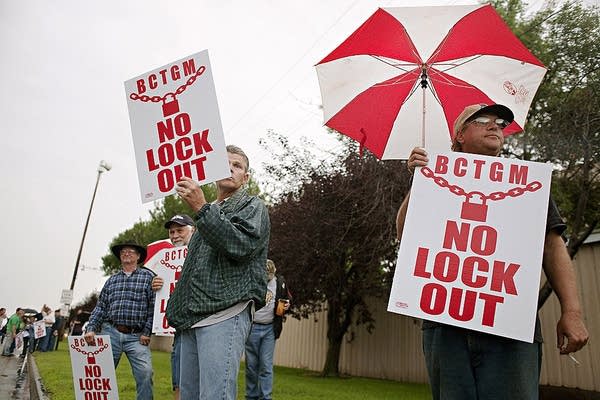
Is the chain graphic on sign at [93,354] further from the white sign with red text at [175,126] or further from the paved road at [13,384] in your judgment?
the paved road at [13,384]

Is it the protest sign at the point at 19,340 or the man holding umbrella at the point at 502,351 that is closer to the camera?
the man holding umbrella at the point at 502,351

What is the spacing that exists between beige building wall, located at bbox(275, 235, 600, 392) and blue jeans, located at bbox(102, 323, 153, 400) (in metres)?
8.46

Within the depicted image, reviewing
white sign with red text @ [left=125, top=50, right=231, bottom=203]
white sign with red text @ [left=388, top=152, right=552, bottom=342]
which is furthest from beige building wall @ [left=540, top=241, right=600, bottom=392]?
white sign with red text @ [left=125, top=50, right=231, bottom=203]

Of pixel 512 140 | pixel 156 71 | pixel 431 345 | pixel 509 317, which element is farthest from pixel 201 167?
pixel 512 140

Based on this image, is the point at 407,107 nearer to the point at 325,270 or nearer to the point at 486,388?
the point at 486,388

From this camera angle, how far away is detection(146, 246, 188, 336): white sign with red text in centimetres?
492

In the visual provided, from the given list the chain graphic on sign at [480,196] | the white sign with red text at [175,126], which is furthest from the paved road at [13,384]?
the chain graphic on sign at [480,196]

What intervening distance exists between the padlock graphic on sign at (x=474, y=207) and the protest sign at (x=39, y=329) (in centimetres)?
1694

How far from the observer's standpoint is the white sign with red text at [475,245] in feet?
6.88

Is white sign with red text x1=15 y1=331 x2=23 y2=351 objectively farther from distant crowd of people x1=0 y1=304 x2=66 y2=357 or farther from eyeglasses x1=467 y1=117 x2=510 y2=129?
eyeglasses x1=467 y1=117 x2=510 y2=129

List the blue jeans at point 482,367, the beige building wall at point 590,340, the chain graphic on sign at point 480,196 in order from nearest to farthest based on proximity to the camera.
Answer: the blue jeans at point 482,367, the chain graphic on sign at point 480,196, the beige building wall at point 590,340

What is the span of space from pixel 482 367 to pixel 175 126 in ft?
6.97

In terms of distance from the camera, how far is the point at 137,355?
15.6ft

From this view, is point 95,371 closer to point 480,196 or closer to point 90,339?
point 90,339
